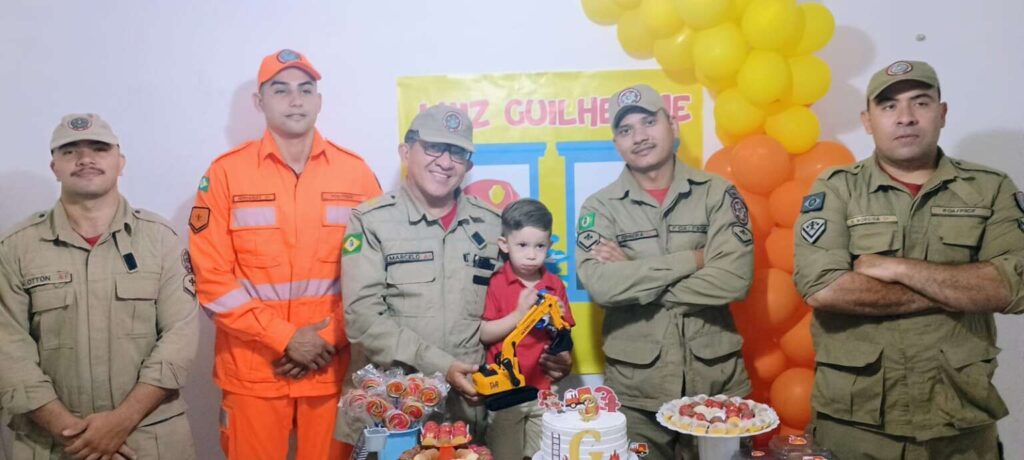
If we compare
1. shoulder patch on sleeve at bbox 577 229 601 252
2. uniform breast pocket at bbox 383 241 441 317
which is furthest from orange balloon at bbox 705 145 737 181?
uniform breast pocket at bbox 383 241 441 317

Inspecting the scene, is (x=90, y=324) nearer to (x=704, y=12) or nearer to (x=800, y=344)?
(x=704, y=12)

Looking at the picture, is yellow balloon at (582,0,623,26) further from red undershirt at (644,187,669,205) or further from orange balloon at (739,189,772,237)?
orange balloon at (739,189,772,237)

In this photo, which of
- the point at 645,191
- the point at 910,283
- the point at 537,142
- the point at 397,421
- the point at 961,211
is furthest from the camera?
the point at 537,142

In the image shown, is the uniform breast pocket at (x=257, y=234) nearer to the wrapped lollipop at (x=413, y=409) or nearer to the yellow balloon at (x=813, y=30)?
the wrapped lollipop at (x=413, y=409)

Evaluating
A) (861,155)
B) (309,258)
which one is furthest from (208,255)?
(861,155)

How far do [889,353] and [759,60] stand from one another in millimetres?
1435

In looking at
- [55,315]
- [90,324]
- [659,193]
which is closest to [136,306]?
[90,324]

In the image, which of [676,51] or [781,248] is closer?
[781,248]

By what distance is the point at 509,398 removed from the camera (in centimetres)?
328

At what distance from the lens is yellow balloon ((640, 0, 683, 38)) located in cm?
401

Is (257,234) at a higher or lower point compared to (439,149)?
lower

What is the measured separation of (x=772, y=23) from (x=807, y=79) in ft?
1.11

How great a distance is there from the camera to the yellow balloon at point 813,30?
3.94 m

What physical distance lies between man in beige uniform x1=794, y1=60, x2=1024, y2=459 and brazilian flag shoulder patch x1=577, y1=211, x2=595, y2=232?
909mm
